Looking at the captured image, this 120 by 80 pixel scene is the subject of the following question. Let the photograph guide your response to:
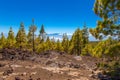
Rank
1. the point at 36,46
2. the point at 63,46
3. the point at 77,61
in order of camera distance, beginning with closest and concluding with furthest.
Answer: the point at 77,61
the point at 36,46
the point at 63,46

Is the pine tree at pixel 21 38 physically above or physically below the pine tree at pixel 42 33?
below

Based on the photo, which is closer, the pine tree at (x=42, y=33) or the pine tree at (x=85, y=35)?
the pine tree at (x=85, y=35)

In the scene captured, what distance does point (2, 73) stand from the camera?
22.5 metres

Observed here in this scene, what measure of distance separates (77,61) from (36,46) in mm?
41671

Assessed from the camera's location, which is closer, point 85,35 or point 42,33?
point 85,35

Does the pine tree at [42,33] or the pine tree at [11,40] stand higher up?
the pine tree at [42,33]

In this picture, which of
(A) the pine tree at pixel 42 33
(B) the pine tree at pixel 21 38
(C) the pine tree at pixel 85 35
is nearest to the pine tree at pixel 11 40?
(B) the pine tree at pixel 21 38

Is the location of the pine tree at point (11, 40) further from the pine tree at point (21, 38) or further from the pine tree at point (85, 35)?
the pine tree at point (85, 35)

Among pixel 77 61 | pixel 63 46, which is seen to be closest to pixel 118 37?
pixel 77 61

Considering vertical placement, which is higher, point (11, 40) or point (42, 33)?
point (42, 33)

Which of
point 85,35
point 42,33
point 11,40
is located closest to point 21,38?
point 11,40

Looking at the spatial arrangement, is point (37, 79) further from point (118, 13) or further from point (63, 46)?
point (63, 46)

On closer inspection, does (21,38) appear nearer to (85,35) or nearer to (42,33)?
(85,35)

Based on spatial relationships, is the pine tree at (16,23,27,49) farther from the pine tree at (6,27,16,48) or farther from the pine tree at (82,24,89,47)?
the pine tree at (82,24,89,47)
